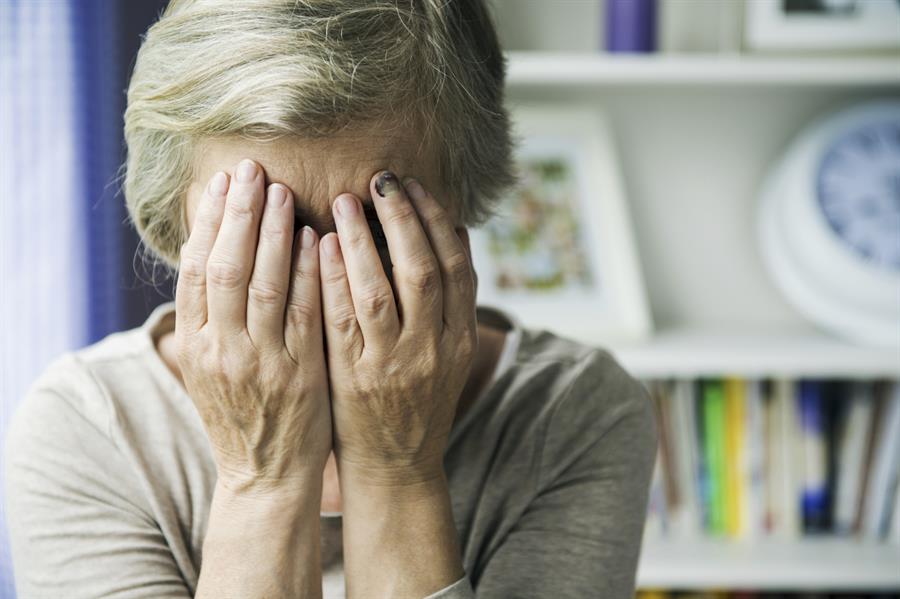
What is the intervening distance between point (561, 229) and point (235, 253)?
1.14 metres

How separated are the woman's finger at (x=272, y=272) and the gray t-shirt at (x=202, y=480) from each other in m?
0.25

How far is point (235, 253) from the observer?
86 cm

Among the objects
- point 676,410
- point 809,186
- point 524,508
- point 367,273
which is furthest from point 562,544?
point 809,186

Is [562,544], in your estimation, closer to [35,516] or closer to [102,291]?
[35,516]

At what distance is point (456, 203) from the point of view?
3.30 ft

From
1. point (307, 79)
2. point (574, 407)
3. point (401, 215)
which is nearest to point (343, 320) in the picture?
point (401, 215)

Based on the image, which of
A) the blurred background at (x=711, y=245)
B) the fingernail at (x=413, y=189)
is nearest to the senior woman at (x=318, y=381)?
the fingernail at (x=413, y=189)

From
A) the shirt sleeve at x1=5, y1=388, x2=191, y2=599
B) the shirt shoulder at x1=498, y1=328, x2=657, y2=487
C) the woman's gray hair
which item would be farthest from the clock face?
the shirt sleeve at x1=5, y1=388, x2=191, y2=599

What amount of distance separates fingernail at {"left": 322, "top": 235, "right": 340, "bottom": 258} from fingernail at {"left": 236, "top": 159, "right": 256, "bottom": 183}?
0.09 metres

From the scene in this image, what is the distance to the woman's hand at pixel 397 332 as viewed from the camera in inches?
34.4

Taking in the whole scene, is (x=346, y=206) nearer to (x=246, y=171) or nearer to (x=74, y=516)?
(x=246, y=171)

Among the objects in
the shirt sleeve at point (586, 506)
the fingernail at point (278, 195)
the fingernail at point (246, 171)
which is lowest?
the shirt sleeve at point (586, 506)

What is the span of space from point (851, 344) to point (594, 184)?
1.99 feet

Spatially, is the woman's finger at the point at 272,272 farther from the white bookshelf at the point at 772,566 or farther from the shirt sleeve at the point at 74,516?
the white bookshelf at the point at 772,566
